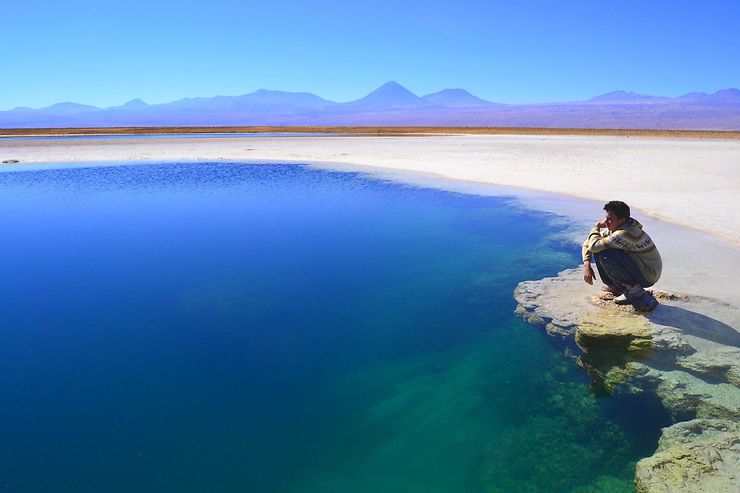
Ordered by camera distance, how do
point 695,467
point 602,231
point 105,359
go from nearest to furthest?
point 695,467 < point 105,359 < point 602,231

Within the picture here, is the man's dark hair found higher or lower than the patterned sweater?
higher

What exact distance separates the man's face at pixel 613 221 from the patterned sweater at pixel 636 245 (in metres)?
0.04

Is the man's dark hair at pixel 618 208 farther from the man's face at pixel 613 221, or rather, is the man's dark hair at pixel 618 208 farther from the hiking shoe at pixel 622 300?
the hiking shoe at pixel 622 300

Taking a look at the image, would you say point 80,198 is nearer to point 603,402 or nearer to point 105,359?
point 105,359

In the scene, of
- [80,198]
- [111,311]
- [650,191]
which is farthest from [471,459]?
[80,198]

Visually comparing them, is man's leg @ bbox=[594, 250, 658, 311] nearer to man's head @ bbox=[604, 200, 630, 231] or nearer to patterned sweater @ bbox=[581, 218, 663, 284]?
patterned sweater @ bbox=[581, 218, 663, 284]

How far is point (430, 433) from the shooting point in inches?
157

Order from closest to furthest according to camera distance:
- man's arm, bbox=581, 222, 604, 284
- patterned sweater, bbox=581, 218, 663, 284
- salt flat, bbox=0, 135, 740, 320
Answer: patterned sweater, bbox=581, 218, 663, 284 → man's arm, bbox=581, 222, 604, 284 → salt flat, bbox=0, 135, 740, 320

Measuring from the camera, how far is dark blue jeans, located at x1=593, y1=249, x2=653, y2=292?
5449mm

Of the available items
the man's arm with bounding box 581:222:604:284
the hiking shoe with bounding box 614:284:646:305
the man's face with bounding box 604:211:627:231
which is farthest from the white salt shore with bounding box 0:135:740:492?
the man's face with bounding box 604:211:627:231

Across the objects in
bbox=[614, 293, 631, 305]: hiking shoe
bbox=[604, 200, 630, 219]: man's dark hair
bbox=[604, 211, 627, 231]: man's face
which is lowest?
bbox=[614, 293, 631, 305]: hiking shoe

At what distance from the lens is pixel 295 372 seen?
474 centimetres

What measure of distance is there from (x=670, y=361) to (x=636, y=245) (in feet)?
4.17

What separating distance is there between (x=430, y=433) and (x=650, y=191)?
38.1ft
